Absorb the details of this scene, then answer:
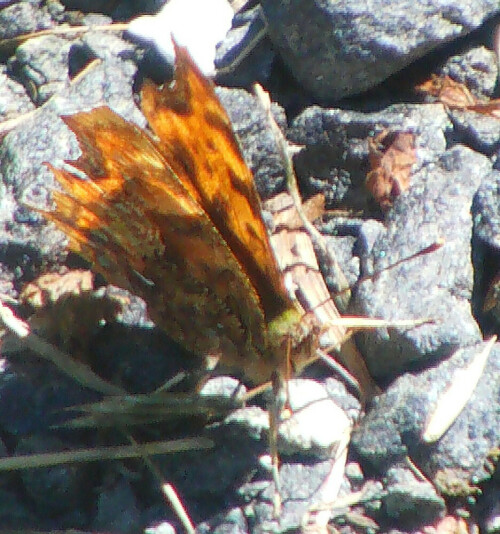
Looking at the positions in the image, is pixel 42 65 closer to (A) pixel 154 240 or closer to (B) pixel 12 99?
(B) pixel 12 99

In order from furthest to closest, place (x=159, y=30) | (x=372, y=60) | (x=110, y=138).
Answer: (x=159, y=30), (x=372, y=60), (x=110, y=138)

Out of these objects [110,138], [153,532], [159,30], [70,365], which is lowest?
[153,532]

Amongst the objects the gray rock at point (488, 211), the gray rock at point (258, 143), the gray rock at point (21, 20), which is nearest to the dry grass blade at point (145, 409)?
the gray rock at point (258, 143)

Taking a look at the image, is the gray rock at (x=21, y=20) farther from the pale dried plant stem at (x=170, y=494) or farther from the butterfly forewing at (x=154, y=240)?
the pale dried plant stem at (x=170, y=494)

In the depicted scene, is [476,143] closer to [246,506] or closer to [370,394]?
[370,394]

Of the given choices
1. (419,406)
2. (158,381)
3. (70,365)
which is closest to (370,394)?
(419,406)

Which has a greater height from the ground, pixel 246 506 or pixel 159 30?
pixel 159 30

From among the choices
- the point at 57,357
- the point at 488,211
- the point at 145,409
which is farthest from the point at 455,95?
the point at 57,357
